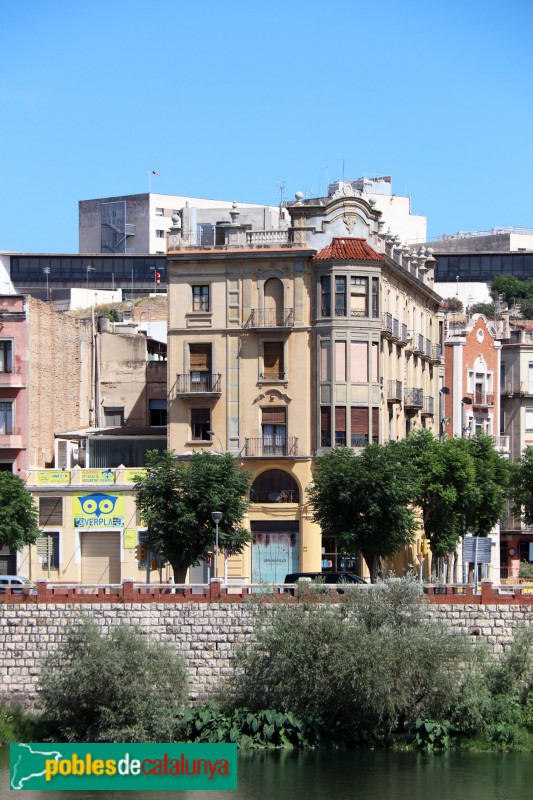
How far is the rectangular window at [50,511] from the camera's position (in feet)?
243

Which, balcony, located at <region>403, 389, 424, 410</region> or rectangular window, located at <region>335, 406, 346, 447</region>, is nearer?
rectangular window, located at <region>335, 406, 346, 447</region>

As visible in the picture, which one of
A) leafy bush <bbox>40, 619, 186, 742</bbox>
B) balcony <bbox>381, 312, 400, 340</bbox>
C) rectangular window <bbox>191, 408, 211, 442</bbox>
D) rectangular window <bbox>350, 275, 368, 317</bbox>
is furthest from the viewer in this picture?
balcony <bbox>381, 312, 400, 340</bbox>

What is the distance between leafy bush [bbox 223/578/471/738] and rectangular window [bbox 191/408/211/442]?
20.1 m

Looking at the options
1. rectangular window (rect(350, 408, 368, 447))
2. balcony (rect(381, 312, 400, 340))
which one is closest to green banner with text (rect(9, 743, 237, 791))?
rectangular window (rect(350, 408, 368, 447))

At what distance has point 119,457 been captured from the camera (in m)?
79.7

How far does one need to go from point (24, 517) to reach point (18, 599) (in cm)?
1163

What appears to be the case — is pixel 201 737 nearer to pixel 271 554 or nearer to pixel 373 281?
pixel 271 554

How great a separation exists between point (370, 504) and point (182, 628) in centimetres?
1121

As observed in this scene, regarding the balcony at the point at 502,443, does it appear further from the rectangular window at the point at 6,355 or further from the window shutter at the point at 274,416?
the rectangular window at the point at 6,355

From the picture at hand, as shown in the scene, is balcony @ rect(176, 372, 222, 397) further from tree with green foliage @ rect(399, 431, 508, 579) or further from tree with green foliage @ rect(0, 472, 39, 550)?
tree with green foliage @ rect(399, 431, 508, 579)

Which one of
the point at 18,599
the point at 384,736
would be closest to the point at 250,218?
the point at 18,599

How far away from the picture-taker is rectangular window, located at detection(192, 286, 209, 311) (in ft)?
247

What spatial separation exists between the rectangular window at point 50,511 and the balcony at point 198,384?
704cm

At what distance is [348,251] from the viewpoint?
7419 cm
